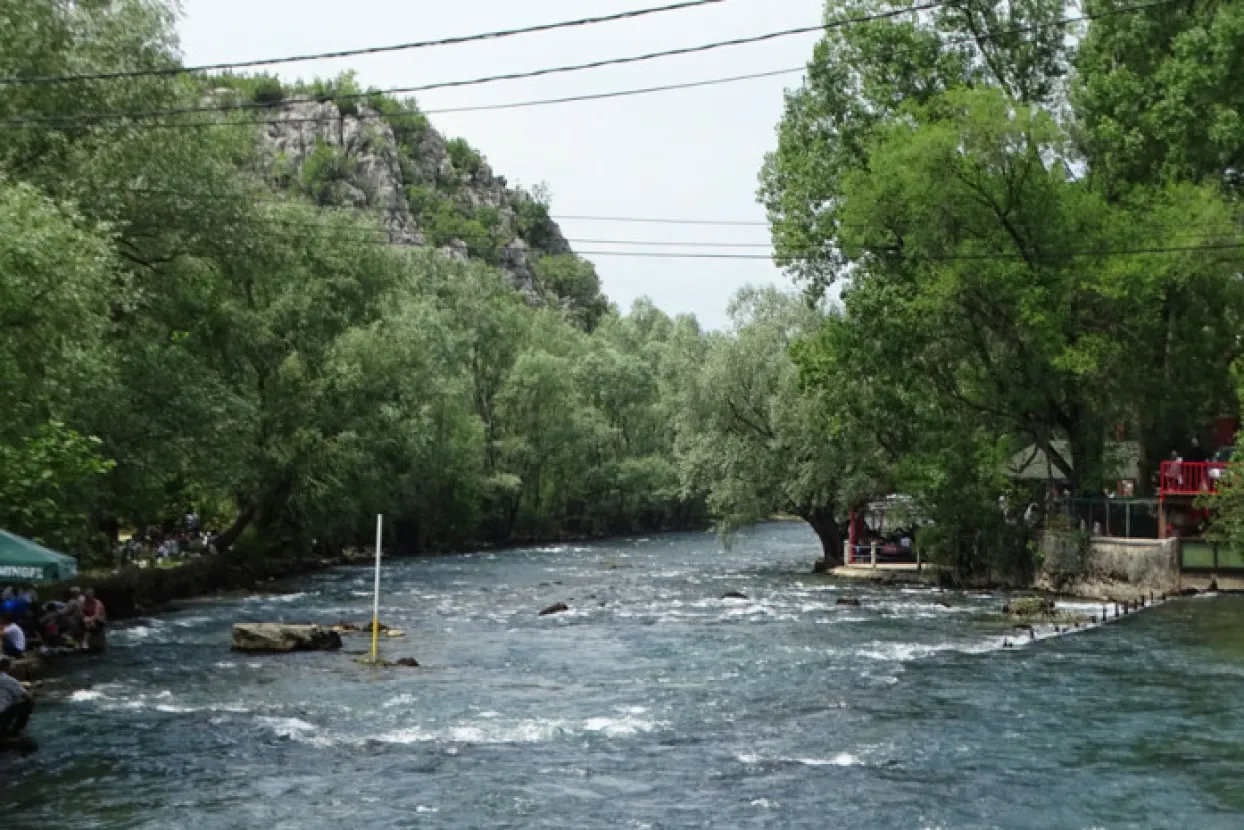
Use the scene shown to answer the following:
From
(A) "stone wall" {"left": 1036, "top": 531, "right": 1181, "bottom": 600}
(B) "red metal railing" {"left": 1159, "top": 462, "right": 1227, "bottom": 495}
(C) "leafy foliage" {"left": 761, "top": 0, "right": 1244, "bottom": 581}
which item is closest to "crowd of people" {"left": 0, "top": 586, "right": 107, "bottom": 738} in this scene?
(C) "leafy foliage" {"left": 761, "top": 0, "right": 1244, "bottom": 581}

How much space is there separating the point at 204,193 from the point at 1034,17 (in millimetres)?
31090

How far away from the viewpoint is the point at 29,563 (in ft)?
62.7

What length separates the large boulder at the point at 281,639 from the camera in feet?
97.9

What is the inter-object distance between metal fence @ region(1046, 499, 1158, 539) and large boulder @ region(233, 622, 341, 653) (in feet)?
89.9

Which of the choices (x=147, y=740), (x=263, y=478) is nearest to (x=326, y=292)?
(x=263, y=478)

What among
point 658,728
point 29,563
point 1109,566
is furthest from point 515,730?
point 1109,566

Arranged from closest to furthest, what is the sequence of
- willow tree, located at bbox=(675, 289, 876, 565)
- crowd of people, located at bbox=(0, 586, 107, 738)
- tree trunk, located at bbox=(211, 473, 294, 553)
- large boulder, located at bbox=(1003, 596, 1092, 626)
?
crowd of people, located at bbox=(0, 586, 107, 738), large boulder, located at bbox=(1003, 596, 1092, 626), tree trunk, located at bbox=(211, 473, 294, 553), willow tree, located at bbox=(675, 289, 876, 565)

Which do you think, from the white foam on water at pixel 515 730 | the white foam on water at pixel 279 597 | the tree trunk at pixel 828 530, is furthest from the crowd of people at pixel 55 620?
the tree trunk at pixel 828 530

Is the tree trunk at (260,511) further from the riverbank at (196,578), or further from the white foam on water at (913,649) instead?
the white foam on water at (913,649)

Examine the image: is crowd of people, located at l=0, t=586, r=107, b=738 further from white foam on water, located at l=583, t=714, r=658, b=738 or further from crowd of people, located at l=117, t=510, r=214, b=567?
crowd of people, located at l=117, t=510, r=214, b=567

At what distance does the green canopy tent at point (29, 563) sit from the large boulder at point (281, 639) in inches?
409

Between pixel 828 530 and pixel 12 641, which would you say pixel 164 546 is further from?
pixel 828 530

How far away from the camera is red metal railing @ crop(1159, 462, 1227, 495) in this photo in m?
45.2

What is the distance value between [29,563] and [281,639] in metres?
11.4
